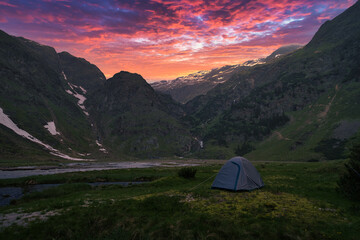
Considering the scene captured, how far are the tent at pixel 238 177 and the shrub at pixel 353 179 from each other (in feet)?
28.7

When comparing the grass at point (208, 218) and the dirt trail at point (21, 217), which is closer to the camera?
the grass at point (208, 218)

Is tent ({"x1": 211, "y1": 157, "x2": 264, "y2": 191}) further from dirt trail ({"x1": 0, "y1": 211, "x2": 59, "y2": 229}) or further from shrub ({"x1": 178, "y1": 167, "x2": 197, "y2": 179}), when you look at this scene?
dirt trail ({"x1": 0, "y1": 211, "x2": 59, "y2": 229})

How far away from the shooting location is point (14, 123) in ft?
586

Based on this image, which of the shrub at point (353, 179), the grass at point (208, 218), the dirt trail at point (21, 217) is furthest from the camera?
the shrub at point (353, 179)

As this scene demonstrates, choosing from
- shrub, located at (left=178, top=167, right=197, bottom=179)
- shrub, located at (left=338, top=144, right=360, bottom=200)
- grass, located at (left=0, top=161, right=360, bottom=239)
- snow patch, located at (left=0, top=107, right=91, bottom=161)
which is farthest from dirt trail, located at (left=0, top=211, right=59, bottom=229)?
snow patch, located at (left=0, top=107, right=91, bottom=161)

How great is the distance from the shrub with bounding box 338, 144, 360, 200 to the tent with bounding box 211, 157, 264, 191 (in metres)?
8.74

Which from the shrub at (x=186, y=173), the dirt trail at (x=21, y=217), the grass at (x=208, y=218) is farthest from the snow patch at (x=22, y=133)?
the grass at (x=208, y=218)

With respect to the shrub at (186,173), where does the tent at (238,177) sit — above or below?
above

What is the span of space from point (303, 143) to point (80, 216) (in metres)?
206

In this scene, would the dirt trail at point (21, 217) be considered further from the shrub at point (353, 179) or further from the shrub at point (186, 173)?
the shrub at point (353, 179)

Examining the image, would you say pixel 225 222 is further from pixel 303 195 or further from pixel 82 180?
pixel 82 180

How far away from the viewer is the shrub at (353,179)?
20141 mm

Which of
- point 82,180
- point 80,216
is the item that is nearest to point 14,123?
point 82,180

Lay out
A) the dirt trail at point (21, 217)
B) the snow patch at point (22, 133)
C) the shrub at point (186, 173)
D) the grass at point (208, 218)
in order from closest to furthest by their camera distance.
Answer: the grass at point (208, 218) < the dirt trail at point (21, 217) < the shrub at point (186, 173) < the snow patch at point (22, 133)
